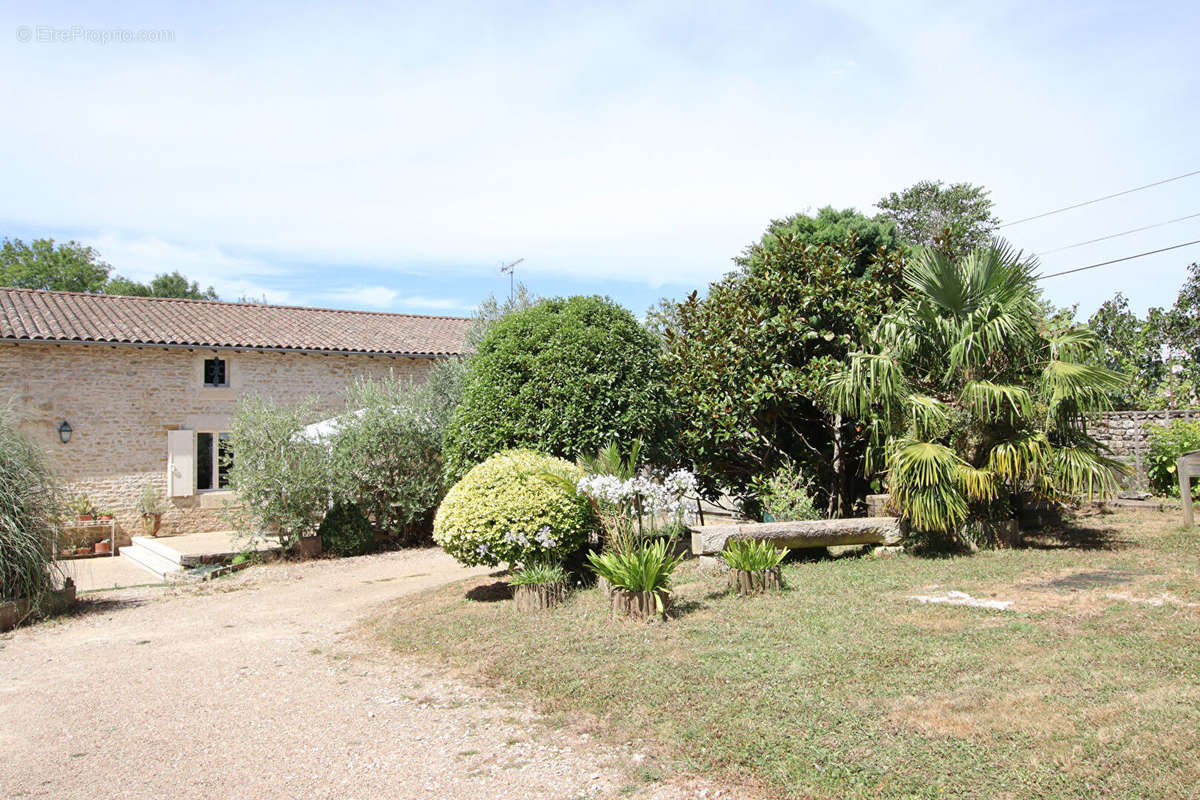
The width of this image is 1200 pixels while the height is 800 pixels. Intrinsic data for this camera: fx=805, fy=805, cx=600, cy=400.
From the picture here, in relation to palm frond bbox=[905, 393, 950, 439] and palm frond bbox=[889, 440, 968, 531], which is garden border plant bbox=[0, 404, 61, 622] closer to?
palm frond bbox=[889, 440, 968, 531]

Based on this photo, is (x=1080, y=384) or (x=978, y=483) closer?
(x=1080, y=384)

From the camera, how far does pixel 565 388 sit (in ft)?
28.5

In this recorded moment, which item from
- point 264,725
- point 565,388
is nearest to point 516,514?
point 565,388

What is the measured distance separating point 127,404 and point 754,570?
15089 mm

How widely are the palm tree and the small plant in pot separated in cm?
208

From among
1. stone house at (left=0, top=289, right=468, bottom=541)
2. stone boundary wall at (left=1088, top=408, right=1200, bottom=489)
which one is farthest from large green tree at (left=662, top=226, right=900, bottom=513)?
stone house at (left=0, top=289, right=468, bottom=541)

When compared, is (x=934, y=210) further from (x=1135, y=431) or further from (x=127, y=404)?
(x=127, y=404)

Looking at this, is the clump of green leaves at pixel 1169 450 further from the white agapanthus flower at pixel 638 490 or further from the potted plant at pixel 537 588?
the potted plant at pixel 537 588

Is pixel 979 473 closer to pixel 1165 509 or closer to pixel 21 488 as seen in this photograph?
pixel 1165 509

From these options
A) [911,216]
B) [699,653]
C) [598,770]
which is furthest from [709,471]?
[911,216]

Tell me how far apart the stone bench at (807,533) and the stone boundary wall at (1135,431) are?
5042 millimetres

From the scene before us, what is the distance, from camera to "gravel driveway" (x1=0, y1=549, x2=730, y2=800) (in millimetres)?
4137

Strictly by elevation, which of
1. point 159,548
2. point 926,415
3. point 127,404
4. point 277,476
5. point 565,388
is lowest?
point 159,548

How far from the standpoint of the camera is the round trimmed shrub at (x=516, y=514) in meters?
7.70
